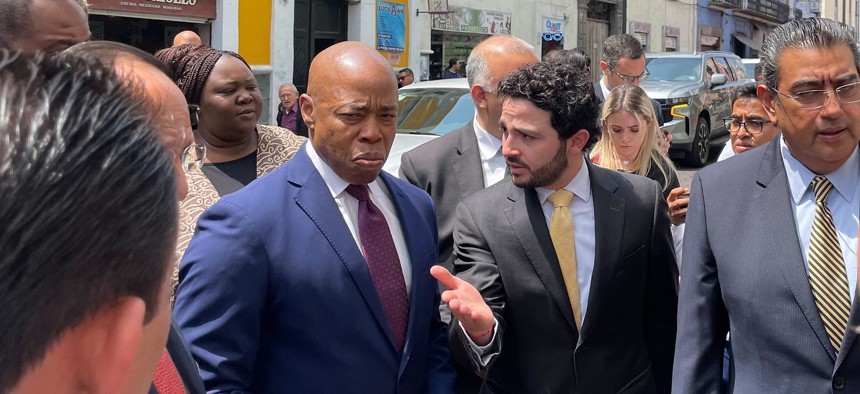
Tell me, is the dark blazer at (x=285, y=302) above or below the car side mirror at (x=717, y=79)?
below

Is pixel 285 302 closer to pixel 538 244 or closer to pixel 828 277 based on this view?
pixel 538 244

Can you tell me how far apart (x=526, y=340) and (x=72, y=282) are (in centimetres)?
231

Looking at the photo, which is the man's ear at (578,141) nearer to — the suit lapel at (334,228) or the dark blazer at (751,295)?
the dark blazer at (751,295)

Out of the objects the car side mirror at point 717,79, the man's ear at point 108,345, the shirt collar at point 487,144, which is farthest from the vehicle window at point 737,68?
the man's ear at point 108,345

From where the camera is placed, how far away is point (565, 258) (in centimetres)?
299

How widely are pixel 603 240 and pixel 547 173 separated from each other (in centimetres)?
31

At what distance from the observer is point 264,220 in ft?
7.44

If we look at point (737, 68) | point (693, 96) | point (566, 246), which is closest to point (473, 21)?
point (737, 68)

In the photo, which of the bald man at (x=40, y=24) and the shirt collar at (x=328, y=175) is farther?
the shirt collar at (x=328, y=175)

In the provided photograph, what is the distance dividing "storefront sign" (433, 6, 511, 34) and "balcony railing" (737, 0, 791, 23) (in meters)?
18.1

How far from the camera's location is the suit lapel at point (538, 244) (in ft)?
9.65

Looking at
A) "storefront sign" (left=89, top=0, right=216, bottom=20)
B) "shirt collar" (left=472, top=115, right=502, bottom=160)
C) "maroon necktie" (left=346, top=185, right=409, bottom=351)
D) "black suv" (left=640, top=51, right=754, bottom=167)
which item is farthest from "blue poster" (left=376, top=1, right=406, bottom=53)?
"maroon necktie" (left=346, top=185, right=409, bottom=351)

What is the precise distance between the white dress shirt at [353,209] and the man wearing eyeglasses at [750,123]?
98.9 inches

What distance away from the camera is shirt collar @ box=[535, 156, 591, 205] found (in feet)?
10.3
